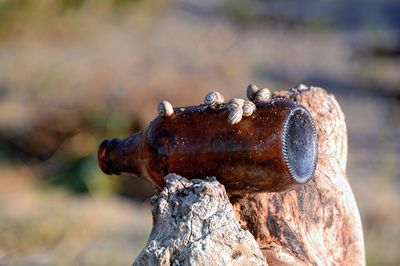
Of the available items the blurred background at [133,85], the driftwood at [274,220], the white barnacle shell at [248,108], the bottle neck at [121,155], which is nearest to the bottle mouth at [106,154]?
the bottle neck at [121,155]

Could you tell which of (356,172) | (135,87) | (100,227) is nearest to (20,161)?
(135,87)

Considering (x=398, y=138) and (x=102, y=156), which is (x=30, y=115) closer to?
(x=398, y=138)

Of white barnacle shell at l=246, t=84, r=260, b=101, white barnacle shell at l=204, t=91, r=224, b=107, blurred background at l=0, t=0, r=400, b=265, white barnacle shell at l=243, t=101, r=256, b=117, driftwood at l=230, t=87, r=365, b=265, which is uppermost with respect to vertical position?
blurred background at l=0, t=0, r=400, b=265

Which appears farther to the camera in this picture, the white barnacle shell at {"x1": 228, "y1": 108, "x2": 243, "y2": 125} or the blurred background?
the blurred background

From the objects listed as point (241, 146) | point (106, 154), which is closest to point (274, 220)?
point (241, 146)

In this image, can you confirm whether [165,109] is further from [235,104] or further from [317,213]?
[317,213]

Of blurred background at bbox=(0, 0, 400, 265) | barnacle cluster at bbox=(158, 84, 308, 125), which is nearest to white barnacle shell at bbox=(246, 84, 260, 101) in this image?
barnacle cluster at bbox=(158, 84, 308, 125)

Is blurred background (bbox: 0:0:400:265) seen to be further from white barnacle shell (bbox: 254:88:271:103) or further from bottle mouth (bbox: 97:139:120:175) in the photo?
white barnacle shell (bbox: 254:88:271:103)
